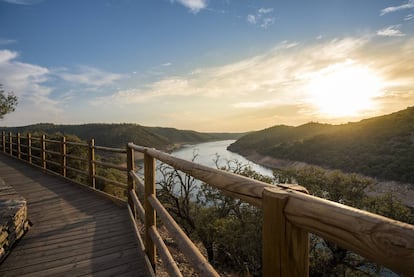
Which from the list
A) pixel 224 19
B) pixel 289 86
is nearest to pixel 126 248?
pixel 224 19

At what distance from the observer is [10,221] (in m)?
2.99

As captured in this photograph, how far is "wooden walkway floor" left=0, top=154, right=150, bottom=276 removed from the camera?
8.48 ft

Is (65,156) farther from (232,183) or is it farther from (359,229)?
(359,229)

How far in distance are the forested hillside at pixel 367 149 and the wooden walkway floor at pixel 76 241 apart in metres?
28.7

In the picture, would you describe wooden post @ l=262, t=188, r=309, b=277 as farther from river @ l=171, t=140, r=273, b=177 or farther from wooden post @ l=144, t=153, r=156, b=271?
river @ l=171, t=140, r=273, b=177

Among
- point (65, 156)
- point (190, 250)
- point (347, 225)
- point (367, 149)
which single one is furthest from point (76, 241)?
point (367, 149)

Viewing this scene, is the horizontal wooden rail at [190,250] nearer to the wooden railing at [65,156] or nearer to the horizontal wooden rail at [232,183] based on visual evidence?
the horizontal wooden rail at [232,183]

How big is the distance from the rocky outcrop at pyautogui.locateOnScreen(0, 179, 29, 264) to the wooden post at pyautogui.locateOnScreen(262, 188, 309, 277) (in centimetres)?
313

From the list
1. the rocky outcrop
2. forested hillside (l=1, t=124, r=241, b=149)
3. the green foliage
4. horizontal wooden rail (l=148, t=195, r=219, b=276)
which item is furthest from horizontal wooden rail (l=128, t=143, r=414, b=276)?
forested hillside (l=1, t=124, r=241, b=149)

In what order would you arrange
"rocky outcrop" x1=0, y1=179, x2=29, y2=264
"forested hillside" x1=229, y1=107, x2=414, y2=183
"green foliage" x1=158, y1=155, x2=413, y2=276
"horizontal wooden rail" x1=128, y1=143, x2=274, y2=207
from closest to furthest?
"horizontal wooden rail" x1=128, y1=143, x2=274, y2=207
"rocky outcrop" x1=0, y1=179, x2=29, y2=264
"green foliage" x1=158, y1=155, x2=413, y2=276
"forested hillside" x1=229, y1=107, x2=414, y2=183

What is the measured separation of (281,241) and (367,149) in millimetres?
36687

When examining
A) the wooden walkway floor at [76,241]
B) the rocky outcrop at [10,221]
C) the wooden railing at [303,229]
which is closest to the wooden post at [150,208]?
the wooden walkway floor at [76,241]

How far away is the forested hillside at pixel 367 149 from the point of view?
26600 mm

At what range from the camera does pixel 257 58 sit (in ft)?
38.9
